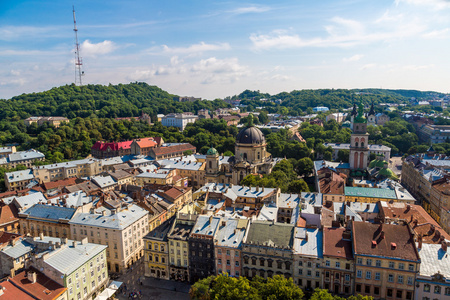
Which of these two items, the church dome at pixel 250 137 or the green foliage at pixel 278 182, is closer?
the green foliage at pixel 278 182

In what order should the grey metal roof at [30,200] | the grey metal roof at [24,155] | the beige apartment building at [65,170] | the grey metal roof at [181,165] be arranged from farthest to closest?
the grey metal roof at [24,155]
the beige apartment building at [65,170]
the grey metal roof at [181,165]
the grey metal roof at [30,200]

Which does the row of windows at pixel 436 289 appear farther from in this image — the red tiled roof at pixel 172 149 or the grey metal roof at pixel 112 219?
the red tiled roof at pixel 172 149

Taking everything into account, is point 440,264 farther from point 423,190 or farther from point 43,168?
point 43,168

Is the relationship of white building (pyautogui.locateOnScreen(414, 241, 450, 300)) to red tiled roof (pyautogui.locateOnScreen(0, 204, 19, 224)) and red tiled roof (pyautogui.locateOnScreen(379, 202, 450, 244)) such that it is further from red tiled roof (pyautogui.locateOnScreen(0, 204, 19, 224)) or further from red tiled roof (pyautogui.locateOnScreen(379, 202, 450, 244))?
red tiled roof (pyautogui.locateOnScreen(0, 204, 19, 224))

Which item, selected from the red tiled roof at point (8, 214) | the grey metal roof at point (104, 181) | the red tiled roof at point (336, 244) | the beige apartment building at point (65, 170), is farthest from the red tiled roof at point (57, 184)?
the red tiled roof at point (336, 244)

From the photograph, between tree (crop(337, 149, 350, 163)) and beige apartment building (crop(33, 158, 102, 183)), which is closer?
beige apartment building (crop(33, 158, 102, 183))

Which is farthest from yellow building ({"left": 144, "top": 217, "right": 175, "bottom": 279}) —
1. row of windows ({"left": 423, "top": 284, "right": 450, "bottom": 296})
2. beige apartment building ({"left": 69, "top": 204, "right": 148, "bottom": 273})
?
row of windows ({"left": 423, "top": 284, "right": 450, "bottom": 296})

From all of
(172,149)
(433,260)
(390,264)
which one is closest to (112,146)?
(172,149)
